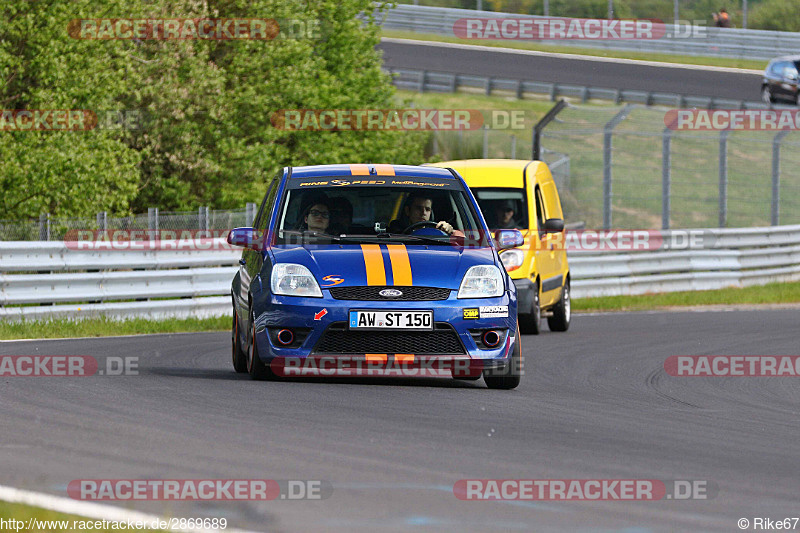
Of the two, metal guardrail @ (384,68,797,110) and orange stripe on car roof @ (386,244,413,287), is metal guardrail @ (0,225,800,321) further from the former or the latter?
metal guardrail @ (384,68,797,110)

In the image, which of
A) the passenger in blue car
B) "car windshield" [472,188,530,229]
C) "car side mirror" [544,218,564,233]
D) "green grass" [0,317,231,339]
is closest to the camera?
the passenger in blue car

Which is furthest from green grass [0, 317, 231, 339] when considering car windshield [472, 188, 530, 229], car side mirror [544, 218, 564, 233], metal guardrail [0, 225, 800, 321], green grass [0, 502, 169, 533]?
green grass [0, 502, 169, 533]

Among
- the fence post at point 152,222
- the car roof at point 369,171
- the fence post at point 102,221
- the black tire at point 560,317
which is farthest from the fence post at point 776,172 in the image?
the car roof at point 369,171

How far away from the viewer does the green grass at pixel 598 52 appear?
48.3 meters

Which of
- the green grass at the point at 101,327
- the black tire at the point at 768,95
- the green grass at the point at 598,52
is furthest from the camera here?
the green grass at the point at 598,52

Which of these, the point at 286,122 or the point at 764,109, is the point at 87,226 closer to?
the point at 286,122

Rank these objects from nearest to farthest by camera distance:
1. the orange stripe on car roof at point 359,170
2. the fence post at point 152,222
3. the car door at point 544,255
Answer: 1. the orange stripe on car roof at point 359,170
2. the car door at point 544,255
3. the fence post at point 152,222

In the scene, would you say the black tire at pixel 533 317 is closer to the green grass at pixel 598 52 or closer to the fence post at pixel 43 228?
the fence post at pixel 43 228

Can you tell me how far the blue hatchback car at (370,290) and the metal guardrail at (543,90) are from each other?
93.1 ft

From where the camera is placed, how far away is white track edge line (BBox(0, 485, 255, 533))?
16.3 feet

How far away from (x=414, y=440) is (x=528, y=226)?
359 inches

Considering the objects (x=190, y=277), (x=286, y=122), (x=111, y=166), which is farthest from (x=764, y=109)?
(x=190, y=277)

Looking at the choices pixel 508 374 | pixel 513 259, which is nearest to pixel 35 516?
pixel 508 374

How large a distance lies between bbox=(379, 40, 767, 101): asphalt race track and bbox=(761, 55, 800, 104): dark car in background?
3.50 metres
